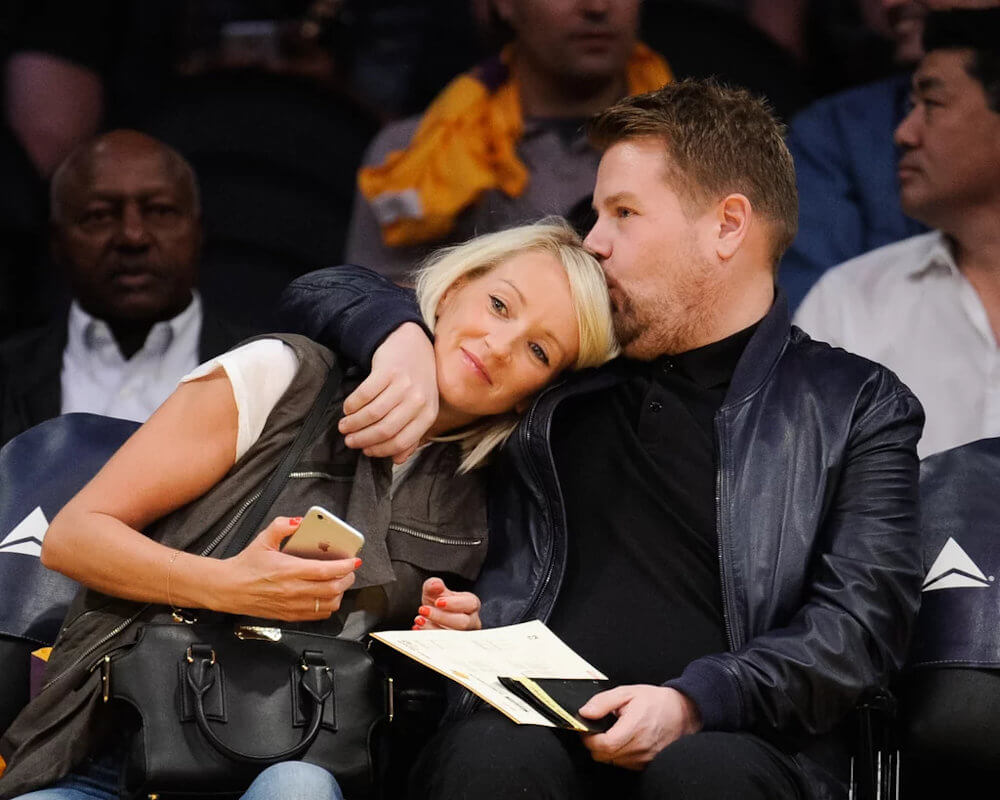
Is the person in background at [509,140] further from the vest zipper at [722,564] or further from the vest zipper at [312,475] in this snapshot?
the vest zipper at [312,475]

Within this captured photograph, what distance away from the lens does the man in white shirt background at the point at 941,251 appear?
315 centimetres

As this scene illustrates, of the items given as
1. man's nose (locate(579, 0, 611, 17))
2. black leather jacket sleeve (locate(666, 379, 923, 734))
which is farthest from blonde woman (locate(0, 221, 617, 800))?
man's nose (locate(579, 0, 611, 17))

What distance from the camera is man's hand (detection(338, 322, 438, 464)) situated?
2.15m

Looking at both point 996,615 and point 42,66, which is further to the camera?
point 42,66

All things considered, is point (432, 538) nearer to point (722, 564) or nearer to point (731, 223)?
point (722, 564)

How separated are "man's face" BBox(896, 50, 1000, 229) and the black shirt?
0.92 m

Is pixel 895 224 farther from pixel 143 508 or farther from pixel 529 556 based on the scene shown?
pixel 143 508

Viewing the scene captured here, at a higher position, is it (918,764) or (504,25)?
(504,25)

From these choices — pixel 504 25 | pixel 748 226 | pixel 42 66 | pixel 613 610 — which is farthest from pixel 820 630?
pixel 42 66

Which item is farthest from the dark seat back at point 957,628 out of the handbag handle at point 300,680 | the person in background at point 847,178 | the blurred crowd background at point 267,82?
the blurred crowd background at point 267,82

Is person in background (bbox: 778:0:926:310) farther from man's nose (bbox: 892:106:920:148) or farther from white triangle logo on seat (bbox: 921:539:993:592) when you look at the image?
white triangle logo on seat (bbox: 921:539:993:592)

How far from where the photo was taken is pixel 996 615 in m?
2.37

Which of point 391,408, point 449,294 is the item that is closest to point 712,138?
point 449,294

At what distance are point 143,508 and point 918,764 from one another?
1265 mm
